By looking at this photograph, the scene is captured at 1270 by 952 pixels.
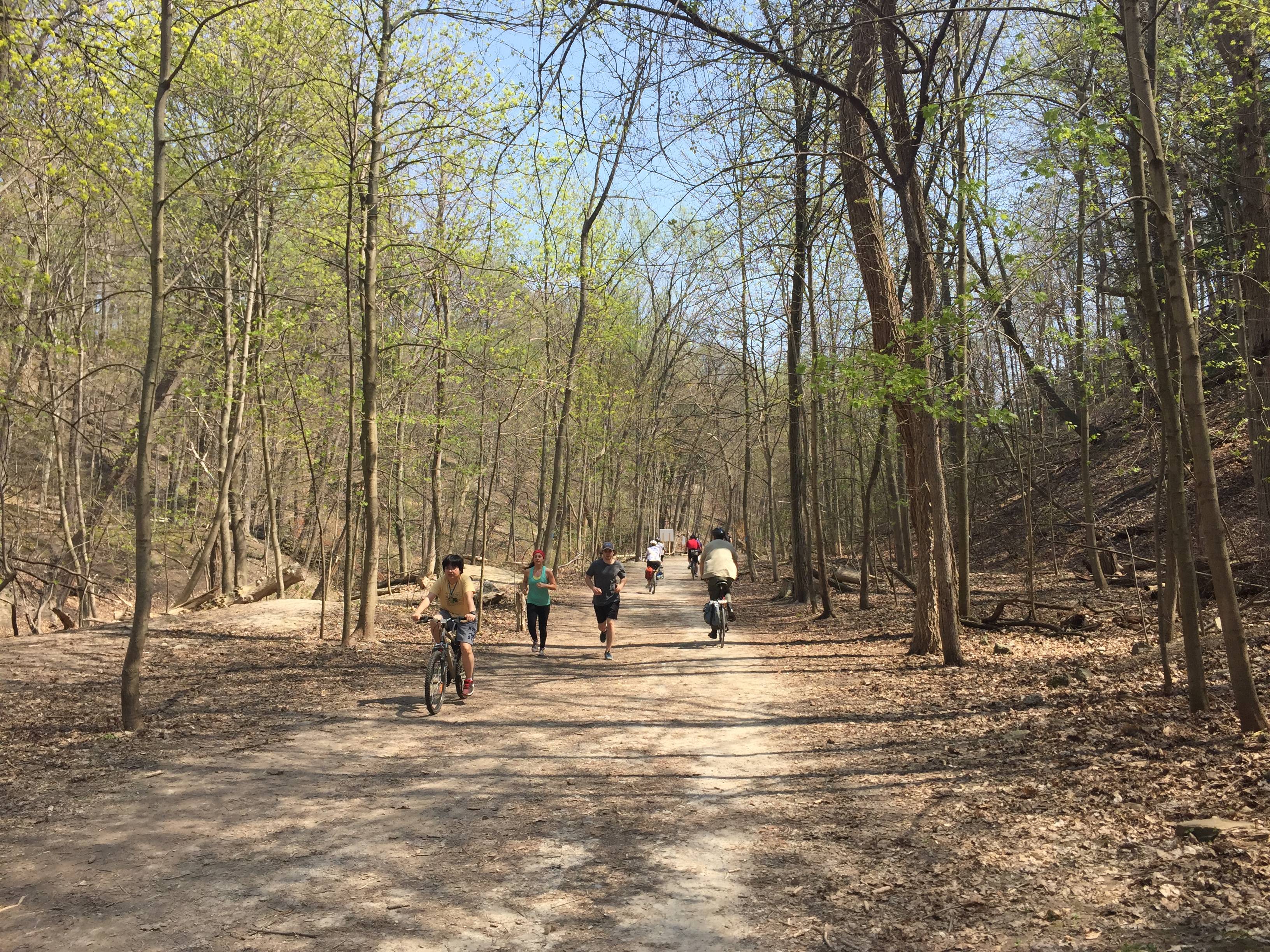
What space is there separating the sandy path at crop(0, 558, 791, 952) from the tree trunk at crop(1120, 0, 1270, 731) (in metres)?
3.45

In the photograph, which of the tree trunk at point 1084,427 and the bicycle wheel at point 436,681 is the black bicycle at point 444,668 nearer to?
the bicycle wheel at point 436,681

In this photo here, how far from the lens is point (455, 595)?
9.98 metres

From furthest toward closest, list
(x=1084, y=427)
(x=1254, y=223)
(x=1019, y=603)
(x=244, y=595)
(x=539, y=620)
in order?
1. (x=244, y=595)
2. (x=1084, y=427)
3. (x=1019, y=603)
4. (x=539, y=620)
5. (x=1254, y=223)

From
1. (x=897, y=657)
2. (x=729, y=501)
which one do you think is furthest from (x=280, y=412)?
(x=729, y=501)

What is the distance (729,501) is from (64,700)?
38616 millimetres

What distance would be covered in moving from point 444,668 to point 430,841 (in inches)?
174

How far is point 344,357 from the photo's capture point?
72.1 feet

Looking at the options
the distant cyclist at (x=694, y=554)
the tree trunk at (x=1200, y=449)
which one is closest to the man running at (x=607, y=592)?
the tree trunk at (x=1200, y=449)

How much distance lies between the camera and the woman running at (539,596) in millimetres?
13805

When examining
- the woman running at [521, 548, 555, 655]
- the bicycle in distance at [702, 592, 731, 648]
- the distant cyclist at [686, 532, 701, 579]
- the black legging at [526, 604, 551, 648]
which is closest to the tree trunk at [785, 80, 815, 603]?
the bicycle in distance at [702, 592, 731, 648]

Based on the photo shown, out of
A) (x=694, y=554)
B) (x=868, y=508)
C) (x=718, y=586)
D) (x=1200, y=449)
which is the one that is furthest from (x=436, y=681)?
(x=694, y=554)

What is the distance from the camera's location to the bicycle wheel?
914 centimetres

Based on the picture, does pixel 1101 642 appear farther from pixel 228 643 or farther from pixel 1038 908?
pixel 228 643

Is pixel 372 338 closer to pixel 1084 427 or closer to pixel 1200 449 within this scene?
Result: pixel 1200 449
